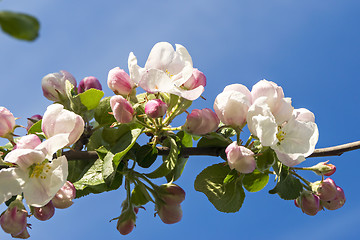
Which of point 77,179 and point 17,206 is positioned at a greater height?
point 77,179

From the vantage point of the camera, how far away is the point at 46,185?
0.93 m

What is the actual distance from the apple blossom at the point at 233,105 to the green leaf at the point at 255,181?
0.18m

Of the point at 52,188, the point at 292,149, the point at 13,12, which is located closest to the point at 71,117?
the point at 52,188

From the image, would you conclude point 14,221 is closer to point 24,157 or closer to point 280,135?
A: point 24,157

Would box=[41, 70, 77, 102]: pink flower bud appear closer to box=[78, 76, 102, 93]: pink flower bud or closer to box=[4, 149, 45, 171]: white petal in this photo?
box=[78, 76, 102, 93]: pink flower bud

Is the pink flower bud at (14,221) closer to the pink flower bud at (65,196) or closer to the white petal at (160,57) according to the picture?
the pink flower bud at (65,196)

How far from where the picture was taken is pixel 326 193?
125cm

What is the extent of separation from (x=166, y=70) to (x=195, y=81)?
0.39ft

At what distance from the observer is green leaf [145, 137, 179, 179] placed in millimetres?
1077

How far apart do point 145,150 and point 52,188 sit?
11.2 inches

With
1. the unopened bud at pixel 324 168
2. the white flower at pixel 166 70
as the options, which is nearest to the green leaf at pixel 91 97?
the white flower at pixel 166 70

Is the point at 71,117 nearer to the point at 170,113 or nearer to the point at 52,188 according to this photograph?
the point at 52,188

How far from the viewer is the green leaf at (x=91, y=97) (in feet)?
3.73

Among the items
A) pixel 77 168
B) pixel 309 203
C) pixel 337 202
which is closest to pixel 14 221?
pixel 77 168
